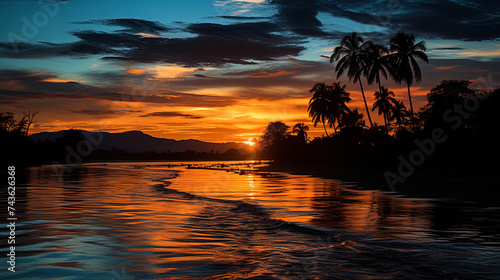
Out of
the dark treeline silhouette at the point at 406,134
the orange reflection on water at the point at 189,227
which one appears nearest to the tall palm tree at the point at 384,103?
the dark treeline silhouette at the point at 406,134

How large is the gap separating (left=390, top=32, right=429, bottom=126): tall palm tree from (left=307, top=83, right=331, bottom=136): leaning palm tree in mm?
18882

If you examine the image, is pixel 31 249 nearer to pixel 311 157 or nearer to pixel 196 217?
pixel 196 217

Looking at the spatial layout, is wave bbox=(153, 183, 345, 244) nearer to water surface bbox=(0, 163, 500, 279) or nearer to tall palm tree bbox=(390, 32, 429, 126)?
water surface bbox=(0, 163, 500, 279)

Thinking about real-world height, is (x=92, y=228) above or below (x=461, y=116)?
below

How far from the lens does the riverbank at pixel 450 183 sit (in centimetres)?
2028

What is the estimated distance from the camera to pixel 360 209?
15.8m

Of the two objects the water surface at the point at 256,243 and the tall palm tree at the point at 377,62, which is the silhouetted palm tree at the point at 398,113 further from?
the water surface at the point at 256,243

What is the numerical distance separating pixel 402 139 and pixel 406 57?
1044 cm

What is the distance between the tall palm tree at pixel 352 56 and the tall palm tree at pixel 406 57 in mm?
Result: 3607

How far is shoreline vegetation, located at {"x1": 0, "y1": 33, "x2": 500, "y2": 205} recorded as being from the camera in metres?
34.2

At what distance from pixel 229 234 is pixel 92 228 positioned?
138 inches

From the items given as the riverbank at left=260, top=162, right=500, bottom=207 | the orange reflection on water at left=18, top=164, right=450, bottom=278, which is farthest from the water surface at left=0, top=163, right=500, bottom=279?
the riverbank at left=260, top=162, right=500, bottom=207

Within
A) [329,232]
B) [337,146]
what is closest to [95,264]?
[329,232]

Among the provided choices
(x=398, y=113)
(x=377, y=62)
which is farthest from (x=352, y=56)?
(x=398, y=113)
